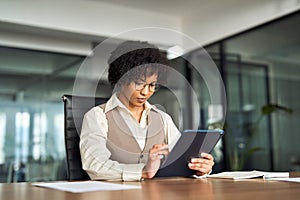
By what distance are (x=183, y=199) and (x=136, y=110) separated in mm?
615

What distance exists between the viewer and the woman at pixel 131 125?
1.34m

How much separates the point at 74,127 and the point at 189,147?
23.8 inches

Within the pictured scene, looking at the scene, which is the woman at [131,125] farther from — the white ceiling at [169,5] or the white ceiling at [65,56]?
the white ceiling at [169,5]

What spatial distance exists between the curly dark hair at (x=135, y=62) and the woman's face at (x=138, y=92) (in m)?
0.02

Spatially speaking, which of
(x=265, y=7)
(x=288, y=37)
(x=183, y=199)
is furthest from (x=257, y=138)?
(x=183, y=199)

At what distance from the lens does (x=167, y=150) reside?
52.3 inches

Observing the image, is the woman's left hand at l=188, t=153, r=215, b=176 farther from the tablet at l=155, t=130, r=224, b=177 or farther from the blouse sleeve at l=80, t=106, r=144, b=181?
the blouse sleeve at l=80, t=106, r=144, b=181

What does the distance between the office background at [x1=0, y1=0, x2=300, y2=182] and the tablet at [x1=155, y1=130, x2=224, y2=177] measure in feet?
7.89

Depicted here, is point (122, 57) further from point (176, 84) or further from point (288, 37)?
point (288, 37)

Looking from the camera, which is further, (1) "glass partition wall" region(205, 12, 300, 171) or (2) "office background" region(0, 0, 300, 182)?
(2) "office background" region(0, 0, 300, 182)

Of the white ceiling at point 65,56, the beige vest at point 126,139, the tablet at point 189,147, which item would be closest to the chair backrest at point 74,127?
the beige vest at point 126,139

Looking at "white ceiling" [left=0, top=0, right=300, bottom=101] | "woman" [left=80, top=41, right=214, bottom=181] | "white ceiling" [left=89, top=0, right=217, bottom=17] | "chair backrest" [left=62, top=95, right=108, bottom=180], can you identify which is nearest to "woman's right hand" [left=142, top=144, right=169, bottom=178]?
"woman" [left=80, top=41, right=214, bottom=181]

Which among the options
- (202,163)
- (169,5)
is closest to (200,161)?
(202,163)

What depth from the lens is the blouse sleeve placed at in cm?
139
